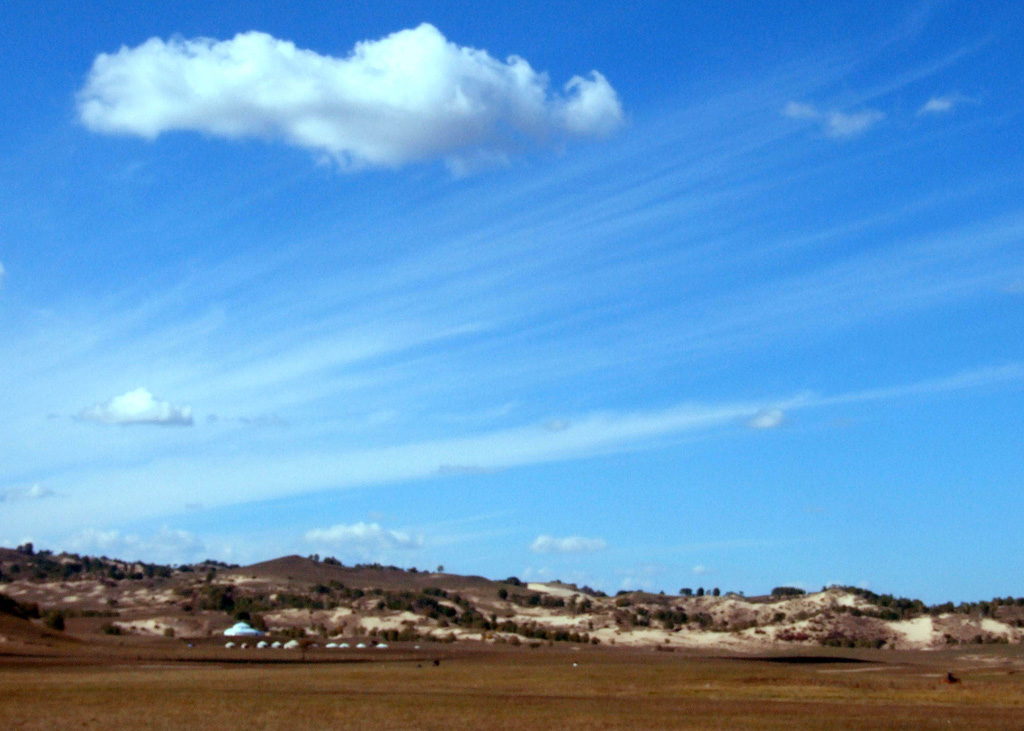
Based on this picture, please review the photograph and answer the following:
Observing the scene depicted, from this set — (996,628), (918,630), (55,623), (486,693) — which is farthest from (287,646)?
(996,628)

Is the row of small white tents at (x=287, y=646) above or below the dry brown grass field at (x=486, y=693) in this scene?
above

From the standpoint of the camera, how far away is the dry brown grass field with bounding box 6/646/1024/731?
4359 cm

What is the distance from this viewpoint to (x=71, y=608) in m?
154

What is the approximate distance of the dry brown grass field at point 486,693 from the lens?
4359 centimetres

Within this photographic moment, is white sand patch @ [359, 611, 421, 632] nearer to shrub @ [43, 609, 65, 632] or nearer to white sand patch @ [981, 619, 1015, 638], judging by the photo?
shrub @ [43, 609, 65, 632]

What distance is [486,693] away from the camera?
5853 centimetres

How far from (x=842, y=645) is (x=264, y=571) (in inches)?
4059

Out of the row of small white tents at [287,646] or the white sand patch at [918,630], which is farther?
the white sand patch at [918,630]

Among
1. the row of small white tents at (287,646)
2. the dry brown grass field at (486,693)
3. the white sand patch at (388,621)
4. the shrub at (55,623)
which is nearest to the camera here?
the dry brown grass field at (486,693)

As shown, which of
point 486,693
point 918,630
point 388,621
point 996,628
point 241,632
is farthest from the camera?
point 388,621

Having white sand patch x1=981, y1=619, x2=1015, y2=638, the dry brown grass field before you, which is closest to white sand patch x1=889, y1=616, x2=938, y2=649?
white sand patch x1=981, y1=619, x2=1015, y2=638

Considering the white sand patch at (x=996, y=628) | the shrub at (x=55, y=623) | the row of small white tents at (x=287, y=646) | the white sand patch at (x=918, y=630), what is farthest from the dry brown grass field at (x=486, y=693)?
the white sand patch at (x=996, y=628)

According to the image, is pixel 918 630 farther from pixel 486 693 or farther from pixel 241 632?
pixel 486 693

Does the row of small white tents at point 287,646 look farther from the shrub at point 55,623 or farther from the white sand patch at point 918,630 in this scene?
the white sand patch at point 918,630
